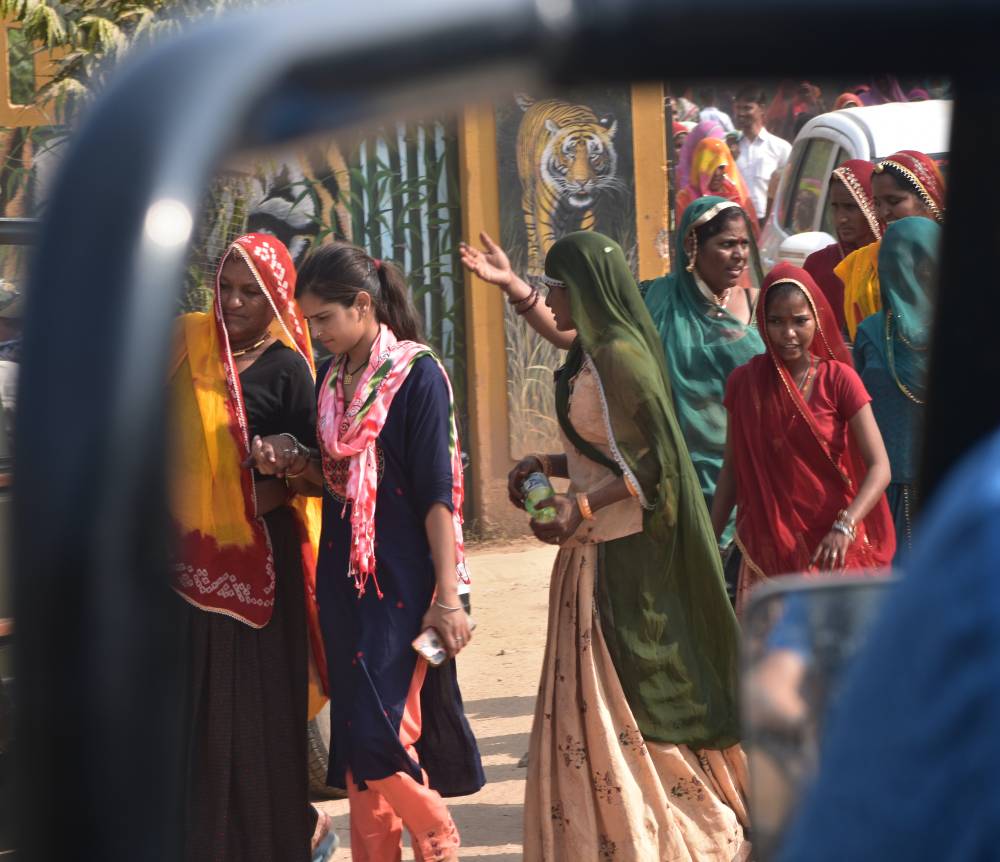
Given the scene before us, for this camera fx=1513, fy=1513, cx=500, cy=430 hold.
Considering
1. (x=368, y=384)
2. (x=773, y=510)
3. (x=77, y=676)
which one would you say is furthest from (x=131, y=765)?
(x=773, y=510)

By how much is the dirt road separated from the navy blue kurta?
78 cm

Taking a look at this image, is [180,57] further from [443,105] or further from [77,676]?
[77,676]

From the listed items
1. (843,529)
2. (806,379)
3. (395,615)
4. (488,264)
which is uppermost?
(488,264)

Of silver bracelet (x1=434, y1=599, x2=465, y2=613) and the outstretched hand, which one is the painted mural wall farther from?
silver bracelet (x1=434, y1=599, x2=465, y2=613)

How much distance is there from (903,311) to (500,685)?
2520mm

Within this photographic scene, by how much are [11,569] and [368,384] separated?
314 cm

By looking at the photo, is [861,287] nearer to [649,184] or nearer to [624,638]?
[624,638]

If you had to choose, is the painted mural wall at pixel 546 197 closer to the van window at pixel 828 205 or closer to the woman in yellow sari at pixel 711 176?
the woman in yellow sari at pixel 711 176

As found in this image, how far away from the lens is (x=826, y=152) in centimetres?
827

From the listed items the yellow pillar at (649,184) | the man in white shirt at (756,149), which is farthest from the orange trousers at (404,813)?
the man in white shirt at (756,149)

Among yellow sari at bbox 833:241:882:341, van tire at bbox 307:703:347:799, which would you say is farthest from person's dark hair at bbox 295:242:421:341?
yellow sari at bbox 833:241:882:341

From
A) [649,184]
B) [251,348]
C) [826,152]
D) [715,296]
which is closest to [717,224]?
[715,296]

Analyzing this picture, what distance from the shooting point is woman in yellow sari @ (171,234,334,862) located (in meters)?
3.75

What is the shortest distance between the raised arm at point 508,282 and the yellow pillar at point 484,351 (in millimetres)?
3459
